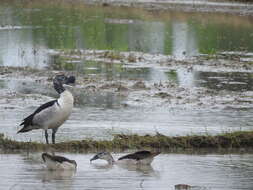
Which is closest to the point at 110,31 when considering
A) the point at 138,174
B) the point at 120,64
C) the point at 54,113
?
the point at 120,64

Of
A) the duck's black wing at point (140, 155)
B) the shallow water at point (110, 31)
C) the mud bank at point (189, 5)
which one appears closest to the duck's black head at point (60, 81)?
the duck's black wing at point (140, 155)

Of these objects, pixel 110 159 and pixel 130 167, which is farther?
pixel 110 159

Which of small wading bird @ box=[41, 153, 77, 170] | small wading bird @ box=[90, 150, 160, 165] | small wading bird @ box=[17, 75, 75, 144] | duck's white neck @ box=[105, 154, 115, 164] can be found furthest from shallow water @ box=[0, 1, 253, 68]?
small wading bird @ box=[41, 153, 77, 170]

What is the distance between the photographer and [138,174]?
11.1 m

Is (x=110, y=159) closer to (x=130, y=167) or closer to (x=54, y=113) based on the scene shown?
(x=130, y=167)

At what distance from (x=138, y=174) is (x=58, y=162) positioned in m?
1.04

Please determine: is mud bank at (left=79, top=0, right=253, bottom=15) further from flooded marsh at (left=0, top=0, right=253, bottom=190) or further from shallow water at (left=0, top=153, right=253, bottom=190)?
shallow water at (left=0, top=153, right=253, bottom=190)

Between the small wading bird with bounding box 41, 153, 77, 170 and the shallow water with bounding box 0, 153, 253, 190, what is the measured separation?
0.31ft

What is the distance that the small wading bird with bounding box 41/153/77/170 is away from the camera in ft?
35.8

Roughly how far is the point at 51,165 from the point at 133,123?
4.83 m

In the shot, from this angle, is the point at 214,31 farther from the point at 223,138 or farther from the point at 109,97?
the point at 223,138

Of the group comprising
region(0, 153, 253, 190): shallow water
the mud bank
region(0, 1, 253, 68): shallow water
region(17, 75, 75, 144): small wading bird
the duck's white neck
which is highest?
the mud bank

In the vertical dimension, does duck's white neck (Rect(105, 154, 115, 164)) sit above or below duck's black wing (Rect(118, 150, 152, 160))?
below

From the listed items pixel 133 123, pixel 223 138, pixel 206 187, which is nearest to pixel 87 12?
pixel 133 123
